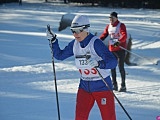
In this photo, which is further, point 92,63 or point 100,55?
point 100,55

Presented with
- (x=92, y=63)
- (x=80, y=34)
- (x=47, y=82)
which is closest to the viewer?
(x=92, y=63)

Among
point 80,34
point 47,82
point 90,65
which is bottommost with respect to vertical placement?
point 47,82

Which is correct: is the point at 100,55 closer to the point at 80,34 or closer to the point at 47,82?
the point at 80,34

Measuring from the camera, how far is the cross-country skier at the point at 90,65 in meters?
3.57

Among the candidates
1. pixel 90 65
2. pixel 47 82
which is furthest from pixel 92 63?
pixel 47 82

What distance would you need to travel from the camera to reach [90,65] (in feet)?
11.6

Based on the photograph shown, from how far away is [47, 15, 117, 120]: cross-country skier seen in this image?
357 cm

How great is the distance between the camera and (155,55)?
1127 centimetres

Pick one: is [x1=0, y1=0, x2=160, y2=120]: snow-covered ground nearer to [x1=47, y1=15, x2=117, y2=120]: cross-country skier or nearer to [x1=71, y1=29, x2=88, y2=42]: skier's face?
[x1=47, y1=15, x2=117, y2=120]: cross-country skier

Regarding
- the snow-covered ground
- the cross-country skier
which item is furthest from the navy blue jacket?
the snow-covered ground

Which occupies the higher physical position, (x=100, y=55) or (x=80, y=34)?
(x=80, y=34)

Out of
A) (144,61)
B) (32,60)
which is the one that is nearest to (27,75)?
(32,60)

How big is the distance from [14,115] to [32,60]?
4983mm

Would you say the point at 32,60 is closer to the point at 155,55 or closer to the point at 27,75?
the point at 27,75
